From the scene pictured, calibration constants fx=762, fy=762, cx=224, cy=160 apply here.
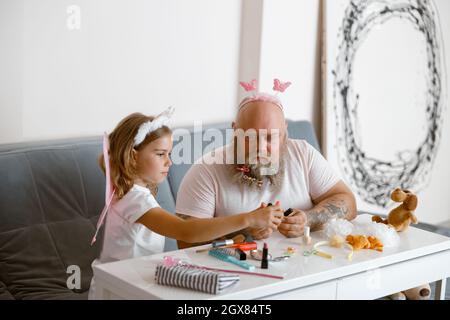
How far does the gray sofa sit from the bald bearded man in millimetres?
433

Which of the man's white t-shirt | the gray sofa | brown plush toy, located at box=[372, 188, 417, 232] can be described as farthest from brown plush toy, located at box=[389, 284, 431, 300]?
the gray sofa

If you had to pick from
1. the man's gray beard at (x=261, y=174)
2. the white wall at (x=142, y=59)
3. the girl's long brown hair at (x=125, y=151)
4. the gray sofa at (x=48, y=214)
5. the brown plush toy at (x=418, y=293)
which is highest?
the white wall at (x=142, y=59)

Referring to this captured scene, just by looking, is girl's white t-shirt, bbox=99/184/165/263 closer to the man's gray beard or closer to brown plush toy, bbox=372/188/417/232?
the man's gray beard

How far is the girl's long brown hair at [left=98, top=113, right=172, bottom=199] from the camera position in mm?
2416

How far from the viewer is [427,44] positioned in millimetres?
4777

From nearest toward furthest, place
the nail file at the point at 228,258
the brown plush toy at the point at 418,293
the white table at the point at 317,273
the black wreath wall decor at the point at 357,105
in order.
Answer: the white table at the point at 317,273 → the nail file at the point at 228,258 → the brown plush toy at the point at 418,293 → the black wreath wall decor at the point at 357,105

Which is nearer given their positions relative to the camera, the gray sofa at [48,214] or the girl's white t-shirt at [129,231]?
the girl's white t-shirt at [129,231]

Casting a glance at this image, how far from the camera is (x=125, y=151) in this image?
2.42 metres

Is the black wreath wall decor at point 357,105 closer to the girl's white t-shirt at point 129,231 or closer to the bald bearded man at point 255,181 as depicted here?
the bald bearded man at point 255,181

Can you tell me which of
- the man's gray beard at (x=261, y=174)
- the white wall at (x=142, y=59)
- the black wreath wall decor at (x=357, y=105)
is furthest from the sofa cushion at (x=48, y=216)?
the black wreath wall decor at (x=357, y=105)

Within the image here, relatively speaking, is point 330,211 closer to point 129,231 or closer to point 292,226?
point 292,226

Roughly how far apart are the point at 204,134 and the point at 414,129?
198 centimetres

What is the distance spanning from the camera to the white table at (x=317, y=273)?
197cm

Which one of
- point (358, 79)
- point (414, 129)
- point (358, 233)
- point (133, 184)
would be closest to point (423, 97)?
point (414, 129)
